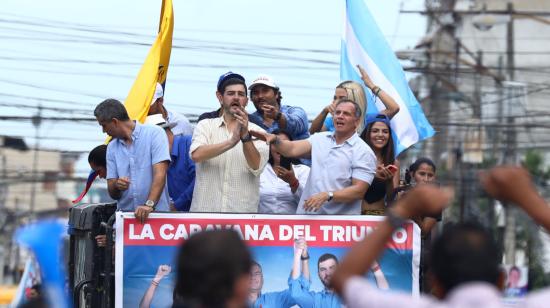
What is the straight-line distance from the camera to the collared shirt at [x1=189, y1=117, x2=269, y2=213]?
9516 mm

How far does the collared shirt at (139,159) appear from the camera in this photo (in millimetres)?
9469

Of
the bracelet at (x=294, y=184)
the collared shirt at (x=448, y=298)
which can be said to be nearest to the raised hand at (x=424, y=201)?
the collared shirt at (x=448, y=298)

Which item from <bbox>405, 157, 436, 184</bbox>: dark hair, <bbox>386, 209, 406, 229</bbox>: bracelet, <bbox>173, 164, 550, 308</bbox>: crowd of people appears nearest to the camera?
<bbox>173, 164, 550, 308</bbox>: crowd of people

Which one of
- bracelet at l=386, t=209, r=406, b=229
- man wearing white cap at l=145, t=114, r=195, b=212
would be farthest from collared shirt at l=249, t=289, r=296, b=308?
bracelet at l=386, t=209, r=406, b=229

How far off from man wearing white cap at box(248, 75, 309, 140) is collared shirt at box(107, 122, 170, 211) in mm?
1161

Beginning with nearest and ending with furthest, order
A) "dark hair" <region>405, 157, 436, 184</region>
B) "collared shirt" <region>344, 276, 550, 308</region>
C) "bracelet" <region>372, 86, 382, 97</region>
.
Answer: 1. "collared shirt" <region>344, 276, 550, 308</region>
2. "dark hair" <region>405, 157, 436, 184</region>
3. "bracelet" <region>372, 86, 382, 97</region>

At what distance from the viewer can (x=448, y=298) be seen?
435 centimetres

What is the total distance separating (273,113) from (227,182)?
1028 millimetres

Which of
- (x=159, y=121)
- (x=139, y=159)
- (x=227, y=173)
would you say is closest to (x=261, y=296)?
(x=227, y=173)

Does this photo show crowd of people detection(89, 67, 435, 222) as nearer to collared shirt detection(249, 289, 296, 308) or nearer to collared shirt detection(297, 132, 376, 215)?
collared shirt detection(297, 132, 376, 215)

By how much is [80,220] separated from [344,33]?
4.16 m

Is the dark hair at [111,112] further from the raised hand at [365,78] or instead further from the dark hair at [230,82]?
the raised hand at [365,78]

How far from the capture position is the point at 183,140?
10508 millimetres

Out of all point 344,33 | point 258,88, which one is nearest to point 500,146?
point 344,33
